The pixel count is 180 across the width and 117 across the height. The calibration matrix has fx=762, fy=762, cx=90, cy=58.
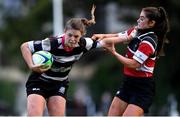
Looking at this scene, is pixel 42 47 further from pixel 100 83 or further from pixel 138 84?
pixel 100 83

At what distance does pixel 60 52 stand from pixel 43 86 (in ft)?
2.02

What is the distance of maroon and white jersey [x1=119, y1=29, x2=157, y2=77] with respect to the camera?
11.6 metres

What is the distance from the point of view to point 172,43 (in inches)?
1335

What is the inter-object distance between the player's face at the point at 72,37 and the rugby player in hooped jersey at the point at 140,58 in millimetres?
480

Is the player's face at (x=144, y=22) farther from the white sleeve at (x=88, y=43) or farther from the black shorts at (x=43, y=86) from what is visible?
the black shorts at (x=43, y=86)

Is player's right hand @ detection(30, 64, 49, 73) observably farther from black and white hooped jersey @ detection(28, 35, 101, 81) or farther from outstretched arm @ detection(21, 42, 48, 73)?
black and white hooped jersey @ detection(28, 35, 101, 81)

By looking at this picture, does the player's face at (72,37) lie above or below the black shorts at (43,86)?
above

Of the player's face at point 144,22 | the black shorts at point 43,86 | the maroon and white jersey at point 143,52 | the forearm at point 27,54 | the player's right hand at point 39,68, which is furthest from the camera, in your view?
the black shorts at point 43,86

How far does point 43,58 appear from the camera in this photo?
11375mm

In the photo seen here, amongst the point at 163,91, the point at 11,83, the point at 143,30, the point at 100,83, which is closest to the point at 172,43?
the point at 163,91

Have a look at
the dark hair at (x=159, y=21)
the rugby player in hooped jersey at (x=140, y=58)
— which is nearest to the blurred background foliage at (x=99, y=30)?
the rugby player in hooped jersey at (x=140, y=58)

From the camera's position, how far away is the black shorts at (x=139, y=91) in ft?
38.5

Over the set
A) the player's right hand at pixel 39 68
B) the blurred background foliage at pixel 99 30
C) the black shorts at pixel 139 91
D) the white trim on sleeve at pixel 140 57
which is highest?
the white trim on sleeve at pixel 140 57

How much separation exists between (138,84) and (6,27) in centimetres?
2901
